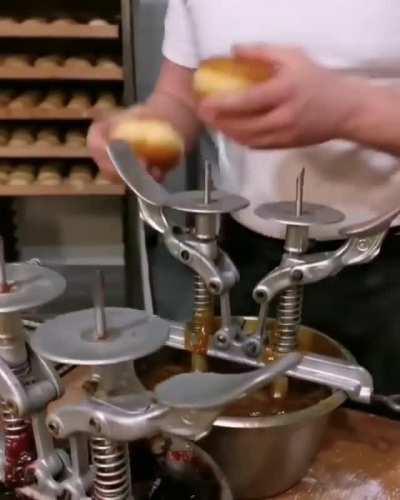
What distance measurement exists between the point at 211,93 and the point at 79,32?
37.0 inches

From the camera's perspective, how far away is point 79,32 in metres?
→ 1.33

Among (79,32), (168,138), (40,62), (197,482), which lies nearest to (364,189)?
(168,138)

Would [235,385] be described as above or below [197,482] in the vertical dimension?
above

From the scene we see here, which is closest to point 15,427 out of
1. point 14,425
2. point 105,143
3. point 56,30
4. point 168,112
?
point 14,425

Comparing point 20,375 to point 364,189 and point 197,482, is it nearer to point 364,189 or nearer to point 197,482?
point 197,482

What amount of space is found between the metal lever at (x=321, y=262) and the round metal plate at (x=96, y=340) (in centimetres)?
14

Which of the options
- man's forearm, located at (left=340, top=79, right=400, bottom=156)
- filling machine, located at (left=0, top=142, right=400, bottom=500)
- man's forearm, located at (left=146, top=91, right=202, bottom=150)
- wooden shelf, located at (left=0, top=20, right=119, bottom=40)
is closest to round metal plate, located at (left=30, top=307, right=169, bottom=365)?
filling machine, located at (left=0, top=142, right=400, bottom=500)

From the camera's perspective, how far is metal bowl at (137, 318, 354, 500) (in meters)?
0.46

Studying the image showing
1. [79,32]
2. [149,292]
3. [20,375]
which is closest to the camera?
[20,375]

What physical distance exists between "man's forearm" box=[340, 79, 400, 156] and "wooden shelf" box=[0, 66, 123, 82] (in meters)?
0.97

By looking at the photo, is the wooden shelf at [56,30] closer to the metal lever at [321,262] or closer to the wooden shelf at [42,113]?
the wooden shelf at [42,113]

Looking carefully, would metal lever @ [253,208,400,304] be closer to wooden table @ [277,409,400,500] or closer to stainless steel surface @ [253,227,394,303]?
stainless steel surface @ [253,227,394,303]

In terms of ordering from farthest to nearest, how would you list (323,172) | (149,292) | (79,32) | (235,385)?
1. (149,292)
2. (79,32)
3. (323,172)
4. (235,385)

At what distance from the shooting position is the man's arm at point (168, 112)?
0.58 metres
